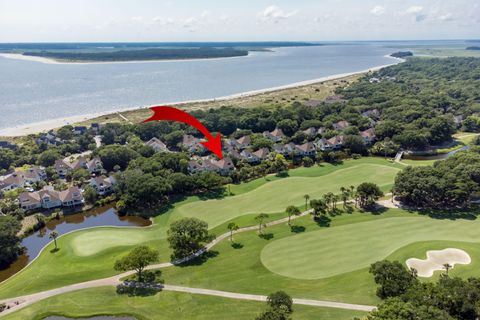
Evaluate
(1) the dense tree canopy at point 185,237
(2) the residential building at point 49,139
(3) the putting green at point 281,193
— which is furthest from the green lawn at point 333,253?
(2) the residential building at point 49,139

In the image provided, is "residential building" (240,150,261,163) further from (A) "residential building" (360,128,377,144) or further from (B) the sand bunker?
(B) the sand bunker

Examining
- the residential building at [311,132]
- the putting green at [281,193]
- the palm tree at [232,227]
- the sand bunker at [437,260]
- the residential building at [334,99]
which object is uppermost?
the residential building at [334,99]

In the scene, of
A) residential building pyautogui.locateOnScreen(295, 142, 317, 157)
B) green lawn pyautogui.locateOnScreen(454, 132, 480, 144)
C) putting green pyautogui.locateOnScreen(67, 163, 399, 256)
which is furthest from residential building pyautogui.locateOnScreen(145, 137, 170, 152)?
green lawn pyautogui.locateOnScreen(454, 132, 480, 144)

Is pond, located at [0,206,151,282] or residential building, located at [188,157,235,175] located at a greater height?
residential building, located at [188,157,235,175]

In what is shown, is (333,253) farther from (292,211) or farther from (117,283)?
(117,283)

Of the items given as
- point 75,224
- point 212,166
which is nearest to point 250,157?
point 212,166

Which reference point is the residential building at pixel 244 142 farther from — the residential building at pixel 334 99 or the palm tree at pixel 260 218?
the residential building at pixel 334 99
